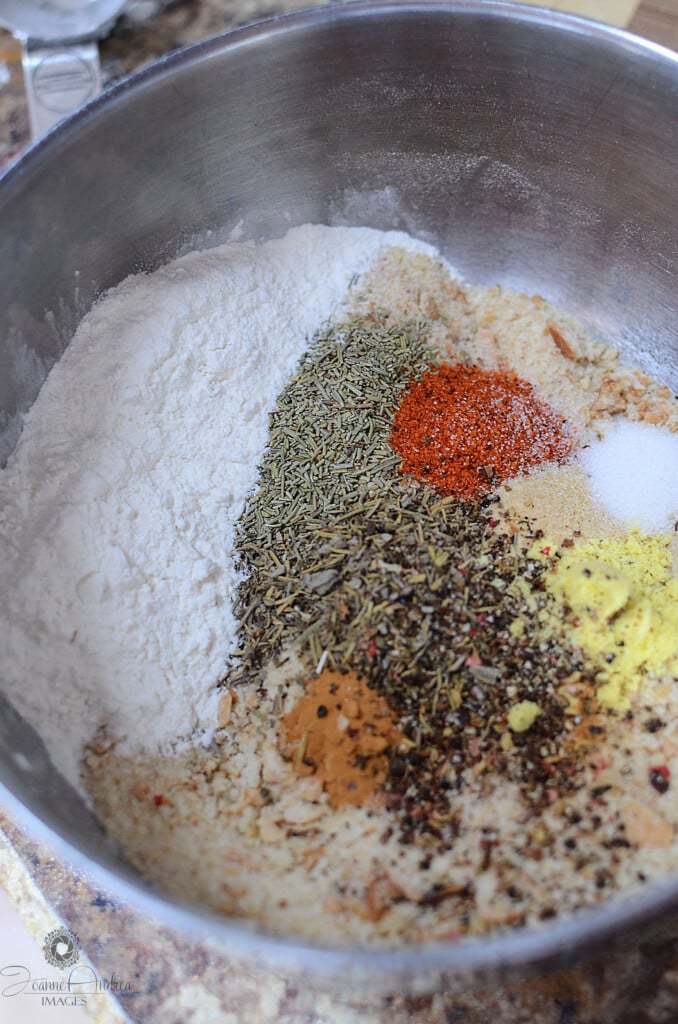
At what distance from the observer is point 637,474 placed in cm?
172

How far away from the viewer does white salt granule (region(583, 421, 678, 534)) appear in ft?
5.49

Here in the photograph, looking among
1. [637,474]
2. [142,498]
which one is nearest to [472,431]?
[637,474]

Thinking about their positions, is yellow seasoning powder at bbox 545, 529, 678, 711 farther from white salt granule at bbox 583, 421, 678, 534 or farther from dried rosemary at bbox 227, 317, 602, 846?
white salt granule at bbox 583, 421, 678, 534

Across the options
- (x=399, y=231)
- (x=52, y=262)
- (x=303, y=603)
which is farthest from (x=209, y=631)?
(x=399, y=231)

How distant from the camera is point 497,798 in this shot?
52.6 inches

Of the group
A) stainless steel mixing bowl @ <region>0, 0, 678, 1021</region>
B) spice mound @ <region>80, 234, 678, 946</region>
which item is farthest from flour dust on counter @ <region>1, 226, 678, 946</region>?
stainless steel mixing bowl @ <region>0, 0, 678, 1021</region>

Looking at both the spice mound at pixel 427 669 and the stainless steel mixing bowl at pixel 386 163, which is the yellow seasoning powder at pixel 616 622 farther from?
the stainless steel mixing bowl at pixel 386 163

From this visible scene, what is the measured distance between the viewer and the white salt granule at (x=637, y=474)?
167 cm

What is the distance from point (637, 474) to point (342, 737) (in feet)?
2.83

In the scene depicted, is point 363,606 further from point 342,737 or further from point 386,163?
point 386,163

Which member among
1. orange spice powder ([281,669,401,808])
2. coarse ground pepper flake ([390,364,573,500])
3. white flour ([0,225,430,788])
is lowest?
orange spice powder ([281,669,401,808])

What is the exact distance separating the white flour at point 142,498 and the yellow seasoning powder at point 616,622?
2.16 feet

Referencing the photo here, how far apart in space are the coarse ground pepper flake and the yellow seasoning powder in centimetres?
28

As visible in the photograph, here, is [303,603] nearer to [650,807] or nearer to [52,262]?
[650,807]
